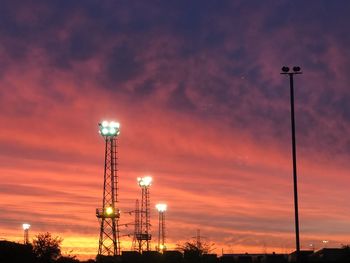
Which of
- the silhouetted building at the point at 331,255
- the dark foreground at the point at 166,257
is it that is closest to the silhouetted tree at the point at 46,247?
the dark foreground at the point at 166,257

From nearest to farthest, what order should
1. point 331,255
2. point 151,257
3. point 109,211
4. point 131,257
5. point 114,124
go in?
point 114,124 → point 109,211 → point 151,257 → point 131,257 → point 331,255

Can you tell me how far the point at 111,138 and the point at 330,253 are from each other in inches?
2055

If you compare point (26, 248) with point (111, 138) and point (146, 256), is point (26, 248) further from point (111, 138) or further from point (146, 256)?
point (146, 256)

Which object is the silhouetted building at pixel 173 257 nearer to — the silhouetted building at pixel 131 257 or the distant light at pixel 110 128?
the silhouetted building at pixel 131 257

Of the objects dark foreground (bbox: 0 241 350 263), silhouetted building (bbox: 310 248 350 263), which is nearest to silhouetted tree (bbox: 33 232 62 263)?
dark foreground (bbox: 0 241 350 263)

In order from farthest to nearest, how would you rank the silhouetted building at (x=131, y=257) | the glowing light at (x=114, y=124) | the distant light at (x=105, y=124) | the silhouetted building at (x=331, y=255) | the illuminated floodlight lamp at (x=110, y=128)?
the silhouetted building at (x=331, y=255), the silhouetted building at (x=131, y=257), the distant light at (x=105, y=124), the glowing light at (x=114, y=124), the illuminated floodlight lamp at (x=110, y=128)

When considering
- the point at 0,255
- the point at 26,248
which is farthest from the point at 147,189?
the point at 0,255

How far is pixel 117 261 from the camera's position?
9081 cm

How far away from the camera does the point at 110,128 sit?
8794 cm

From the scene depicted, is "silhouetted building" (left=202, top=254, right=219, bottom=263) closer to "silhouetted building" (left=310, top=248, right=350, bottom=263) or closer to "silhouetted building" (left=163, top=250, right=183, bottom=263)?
"silhouetted building" (left=163, top=250, right=183, bottom=263)

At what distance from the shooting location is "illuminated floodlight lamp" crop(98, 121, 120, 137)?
87812 millimetres

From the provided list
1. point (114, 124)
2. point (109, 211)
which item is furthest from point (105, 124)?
point (109, 211)

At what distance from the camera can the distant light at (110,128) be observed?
8781 cm

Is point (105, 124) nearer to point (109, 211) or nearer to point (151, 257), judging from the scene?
point (109, 211)
